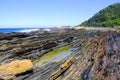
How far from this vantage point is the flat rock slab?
1972 cm

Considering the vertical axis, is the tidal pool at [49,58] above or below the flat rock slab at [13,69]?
below

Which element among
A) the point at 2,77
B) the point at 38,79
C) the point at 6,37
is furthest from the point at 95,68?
the point at 6,37

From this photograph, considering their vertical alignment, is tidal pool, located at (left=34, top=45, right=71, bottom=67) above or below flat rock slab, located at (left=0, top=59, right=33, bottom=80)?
below

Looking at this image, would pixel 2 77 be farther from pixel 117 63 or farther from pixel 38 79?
pixel 117 63

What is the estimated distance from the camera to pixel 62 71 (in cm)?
2070

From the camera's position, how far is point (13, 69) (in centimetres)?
2075

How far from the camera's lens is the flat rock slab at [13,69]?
19.7m

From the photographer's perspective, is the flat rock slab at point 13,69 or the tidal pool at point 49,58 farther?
the tidal pool at point 49,58

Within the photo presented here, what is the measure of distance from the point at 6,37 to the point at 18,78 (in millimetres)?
31741

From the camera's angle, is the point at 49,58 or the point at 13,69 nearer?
the point at 13,69

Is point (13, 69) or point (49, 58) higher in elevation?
point (13, 69)

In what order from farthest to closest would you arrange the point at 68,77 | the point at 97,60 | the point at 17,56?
the point at 17,56, the point at 97,60, the point at 68,77

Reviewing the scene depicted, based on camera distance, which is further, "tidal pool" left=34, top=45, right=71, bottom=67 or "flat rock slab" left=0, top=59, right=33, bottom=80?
"tidal pool" left=34, top=45, right=71, bottom=67

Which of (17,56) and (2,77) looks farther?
(17,56)
